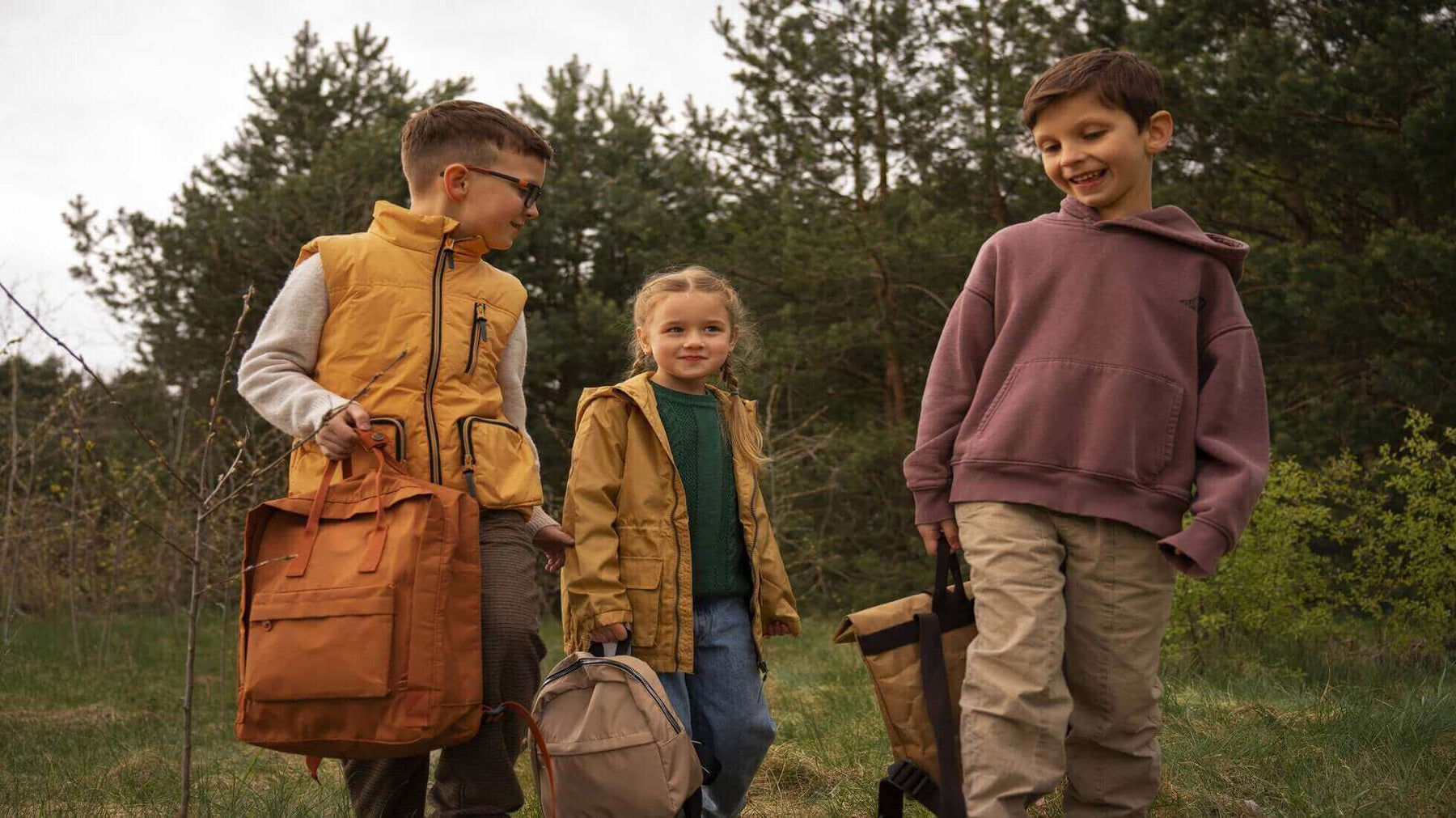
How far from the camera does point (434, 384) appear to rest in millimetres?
→ 2684

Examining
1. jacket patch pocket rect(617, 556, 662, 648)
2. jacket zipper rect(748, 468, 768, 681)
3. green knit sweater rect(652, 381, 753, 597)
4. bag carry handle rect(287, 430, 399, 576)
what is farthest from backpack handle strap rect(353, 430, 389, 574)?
jacket zipper rect(748, 468, 768, 681)

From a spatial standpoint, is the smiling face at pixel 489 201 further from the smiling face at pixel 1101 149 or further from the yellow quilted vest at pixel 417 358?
the smiling face at pixel 1101 149

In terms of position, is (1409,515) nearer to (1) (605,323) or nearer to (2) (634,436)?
(2) (634,436)

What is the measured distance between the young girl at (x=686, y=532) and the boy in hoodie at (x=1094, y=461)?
0.61 metres

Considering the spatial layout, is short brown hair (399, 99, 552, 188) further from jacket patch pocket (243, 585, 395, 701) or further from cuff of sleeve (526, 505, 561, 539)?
jacket patch pocket (243, 585, 395, 701)

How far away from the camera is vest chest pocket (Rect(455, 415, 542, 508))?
2.69 m

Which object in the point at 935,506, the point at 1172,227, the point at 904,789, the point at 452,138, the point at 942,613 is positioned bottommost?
the point at 904,789

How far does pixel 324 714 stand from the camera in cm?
236

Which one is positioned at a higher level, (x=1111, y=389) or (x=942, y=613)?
(x=1111, y=389)

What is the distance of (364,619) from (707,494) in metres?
1.08

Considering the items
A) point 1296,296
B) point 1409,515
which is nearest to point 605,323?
point 1296,296

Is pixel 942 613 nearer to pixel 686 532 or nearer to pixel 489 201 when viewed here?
pixel 686 532

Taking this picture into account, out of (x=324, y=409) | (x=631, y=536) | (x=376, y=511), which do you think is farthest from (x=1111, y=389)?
(x=324, y=409)

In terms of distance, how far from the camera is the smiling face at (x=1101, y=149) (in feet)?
9.03
